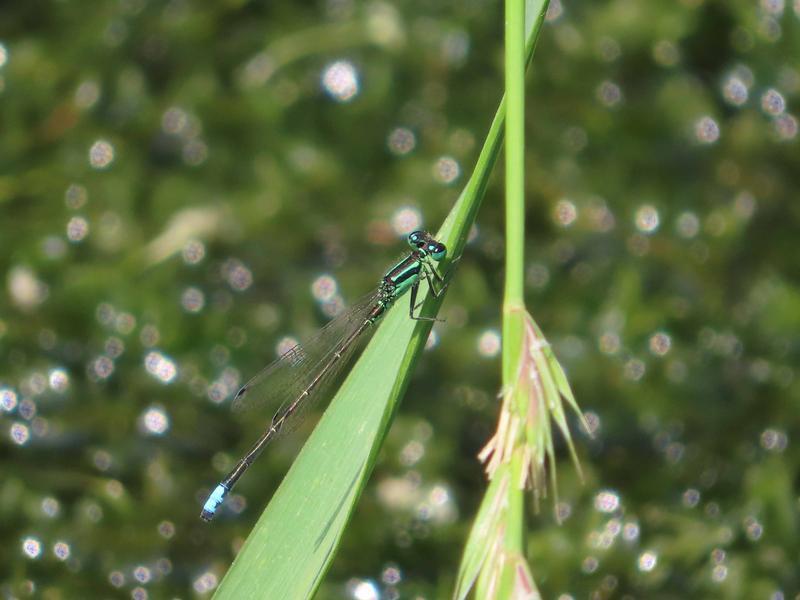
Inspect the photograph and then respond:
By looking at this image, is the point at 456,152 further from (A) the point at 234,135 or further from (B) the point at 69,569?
(B) the point at 69,569

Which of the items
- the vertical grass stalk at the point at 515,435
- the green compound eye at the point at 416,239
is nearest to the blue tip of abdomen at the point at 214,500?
the green compound eye at the point at 416,239

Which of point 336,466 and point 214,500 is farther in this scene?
point 214,500

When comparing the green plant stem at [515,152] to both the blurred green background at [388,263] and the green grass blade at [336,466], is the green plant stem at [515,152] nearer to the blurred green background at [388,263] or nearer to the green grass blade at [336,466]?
the green grass blade at [336,466]

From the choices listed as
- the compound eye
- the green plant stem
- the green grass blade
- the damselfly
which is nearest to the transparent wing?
the damselfly

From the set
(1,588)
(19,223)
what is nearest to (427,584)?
(1,588)

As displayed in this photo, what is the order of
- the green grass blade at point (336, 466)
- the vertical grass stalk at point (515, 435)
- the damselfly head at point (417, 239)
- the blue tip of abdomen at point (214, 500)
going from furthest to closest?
the damselfly head at point (417, 239), the blue tip of abdomen at point (214, 500), the green grass blade at point (336, 466), the vertical grass stalk at point (515, 435)

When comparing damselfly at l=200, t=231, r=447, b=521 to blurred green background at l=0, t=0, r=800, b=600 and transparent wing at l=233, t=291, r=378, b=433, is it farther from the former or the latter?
blurred green background at l=0, t=0, r=800, b=600

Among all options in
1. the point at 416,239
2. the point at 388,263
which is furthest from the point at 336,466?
the point at 388,263

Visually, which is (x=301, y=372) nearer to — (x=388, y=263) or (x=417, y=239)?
(x=417, y=239)

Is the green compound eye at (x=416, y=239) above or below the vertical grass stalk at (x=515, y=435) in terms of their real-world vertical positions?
above
